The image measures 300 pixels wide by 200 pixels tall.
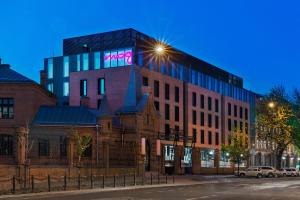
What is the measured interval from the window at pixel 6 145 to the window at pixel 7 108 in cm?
249

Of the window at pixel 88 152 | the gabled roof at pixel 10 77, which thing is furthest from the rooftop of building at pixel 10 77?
the window at pixel 88 152

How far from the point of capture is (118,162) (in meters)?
60.2

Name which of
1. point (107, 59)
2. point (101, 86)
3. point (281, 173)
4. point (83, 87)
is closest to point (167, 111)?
point (101, 86)

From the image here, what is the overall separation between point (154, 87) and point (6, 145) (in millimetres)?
26576

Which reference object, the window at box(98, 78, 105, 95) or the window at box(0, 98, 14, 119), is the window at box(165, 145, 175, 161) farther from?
the window at box(0, 98, 14, 119)

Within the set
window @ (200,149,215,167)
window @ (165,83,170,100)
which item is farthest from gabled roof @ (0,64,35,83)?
window @ (200,149,215,167)

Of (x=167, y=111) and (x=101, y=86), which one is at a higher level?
(x=101, y=86)

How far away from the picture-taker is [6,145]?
5850cm

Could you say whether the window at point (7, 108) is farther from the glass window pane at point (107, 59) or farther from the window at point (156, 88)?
the window at point (156, 88)

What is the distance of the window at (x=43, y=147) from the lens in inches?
Answer: 2315

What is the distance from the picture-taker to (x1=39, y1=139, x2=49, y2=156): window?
58812 millimetres

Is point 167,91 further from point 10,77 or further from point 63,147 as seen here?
point 10,77

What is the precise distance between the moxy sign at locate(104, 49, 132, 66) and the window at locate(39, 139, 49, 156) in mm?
21311

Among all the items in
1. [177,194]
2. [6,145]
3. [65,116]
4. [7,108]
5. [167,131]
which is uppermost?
[7,108]
